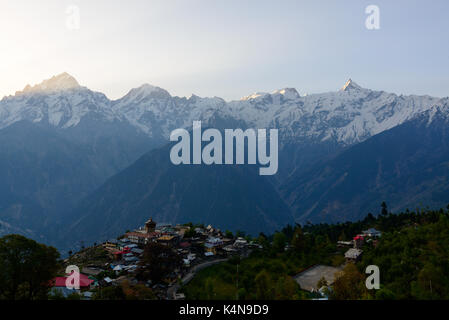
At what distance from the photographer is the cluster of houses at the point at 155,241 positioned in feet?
184

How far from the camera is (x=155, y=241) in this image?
262 feet

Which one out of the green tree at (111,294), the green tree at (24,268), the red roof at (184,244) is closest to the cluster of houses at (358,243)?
the red roof at (184,244)

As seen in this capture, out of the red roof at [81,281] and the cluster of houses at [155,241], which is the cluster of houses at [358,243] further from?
the red roof at [81,281]

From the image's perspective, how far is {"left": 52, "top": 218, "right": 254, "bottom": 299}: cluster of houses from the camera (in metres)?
56.0

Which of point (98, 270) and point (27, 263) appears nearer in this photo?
point (27, 263)

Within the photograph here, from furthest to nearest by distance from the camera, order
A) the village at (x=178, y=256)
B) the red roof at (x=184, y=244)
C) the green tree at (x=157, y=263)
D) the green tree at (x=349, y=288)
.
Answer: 1. the red roof at (x=184, y=244)
2. the green tree at (x=157, y=263)
3. the village at (x=178, y=256)
4. the green tree at (x=349, y=288)

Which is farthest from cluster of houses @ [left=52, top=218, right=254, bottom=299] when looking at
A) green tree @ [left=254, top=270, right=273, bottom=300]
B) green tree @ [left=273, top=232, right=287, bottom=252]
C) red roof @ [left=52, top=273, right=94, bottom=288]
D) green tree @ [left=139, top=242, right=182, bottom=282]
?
green tree @ [left=254, top=270, right=273, bottom=300]

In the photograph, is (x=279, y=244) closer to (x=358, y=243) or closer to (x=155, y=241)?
(x=358, y=243)
